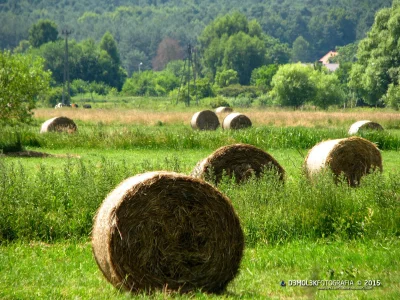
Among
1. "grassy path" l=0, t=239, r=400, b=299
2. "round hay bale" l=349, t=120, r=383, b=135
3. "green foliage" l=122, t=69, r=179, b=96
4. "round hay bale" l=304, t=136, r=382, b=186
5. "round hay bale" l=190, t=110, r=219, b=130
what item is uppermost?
"grassy path" l=0, t=239, r=400, b=299

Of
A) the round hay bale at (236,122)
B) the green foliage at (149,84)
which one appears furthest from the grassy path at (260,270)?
the green foliage at (149,84)

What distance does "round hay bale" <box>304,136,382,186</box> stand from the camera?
59.1 feet

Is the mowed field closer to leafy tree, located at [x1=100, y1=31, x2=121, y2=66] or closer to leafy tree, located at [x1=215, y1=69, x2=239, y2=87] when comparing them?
leafy tree, located at [x1=215, y1=69, x2=239, y2=87]

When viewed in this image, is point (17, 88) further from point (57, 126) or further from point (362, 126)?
point (362, 126)

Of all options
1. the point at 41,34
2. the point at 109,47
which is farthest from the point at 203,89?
the point at 41,34

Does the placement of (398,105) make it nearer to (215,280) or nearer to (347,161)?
(347,161)

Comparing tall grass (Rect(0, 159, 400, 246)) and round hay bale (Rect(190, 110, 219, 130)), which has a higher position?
tall grass (Rect(0, 159, 400, 246))

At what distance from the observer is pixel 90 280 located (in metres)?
9.54

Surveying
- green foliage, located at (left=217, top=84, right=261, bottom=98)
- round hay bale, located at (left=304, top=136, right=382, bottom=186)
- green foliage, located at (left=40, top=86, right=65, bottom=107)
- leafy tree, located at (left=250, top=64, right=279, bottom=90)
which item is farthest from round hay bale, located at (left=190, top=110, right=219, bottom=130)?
leafy tree, located at (left=250, top=64, right=279, bottom=90)

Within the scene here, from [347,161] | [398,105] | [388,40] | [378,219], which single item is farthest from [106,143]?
[388,40]

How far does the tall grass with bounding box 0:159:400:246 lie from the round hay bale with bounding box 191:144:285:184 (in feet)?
10.1

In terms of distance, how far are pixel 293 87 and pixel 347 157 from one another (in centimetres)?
7226

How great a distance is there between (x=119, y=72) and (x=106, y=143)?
434 ft

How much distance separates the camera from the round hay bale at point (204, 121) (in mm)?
43844
